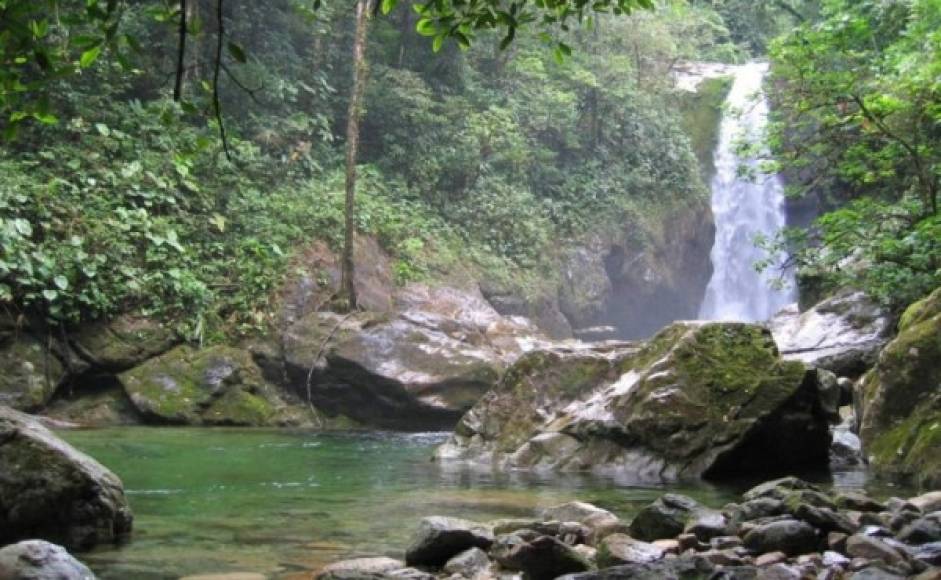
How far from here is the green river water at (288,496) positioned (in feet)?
17.6

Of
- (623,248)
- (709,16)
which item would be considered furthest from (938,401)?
(709,16)

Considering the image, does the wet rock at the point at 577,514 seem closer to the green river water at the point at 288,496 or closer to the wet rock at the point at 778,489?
the green river water at the point at 288,496

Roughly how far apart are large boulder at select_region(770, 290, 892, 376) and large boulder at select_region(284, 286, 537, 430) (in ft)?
13.8

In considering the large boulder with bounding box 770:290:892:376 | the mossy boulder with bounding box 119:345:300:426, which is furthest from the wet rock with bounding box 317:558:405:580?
the mossy boulder with bounding box 119:345:300:426

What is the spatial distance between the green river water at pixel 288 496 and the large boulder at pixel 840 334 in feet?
13.8

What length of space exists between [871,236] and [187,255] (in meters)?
10.7

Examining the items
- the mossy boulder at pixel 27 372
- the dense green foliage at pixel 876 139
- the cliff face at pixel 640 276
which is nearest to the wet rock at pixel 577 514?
the dense green foliage at pixel 876 139

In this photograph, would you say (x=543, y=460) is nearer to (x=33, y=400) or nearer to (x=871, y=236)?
(x=871, y=236)

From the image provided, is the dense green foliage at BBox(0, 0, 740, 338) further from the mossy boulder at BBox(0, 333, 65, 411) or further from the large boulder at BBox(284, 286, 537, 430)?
the large boulder at BBox(284, 286, 537, 430)

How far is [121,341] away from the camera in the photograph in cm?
1416

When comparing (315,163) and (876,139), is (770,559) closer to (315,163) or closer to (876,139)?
(876,139)

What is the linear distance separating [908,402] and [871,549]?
4.34 m

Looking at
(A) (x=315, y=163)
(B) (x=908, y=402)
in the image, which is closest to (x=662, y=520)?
(B) (x=908, y=402)

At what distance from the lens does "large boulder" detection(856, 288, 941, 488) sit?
26.2 ft
